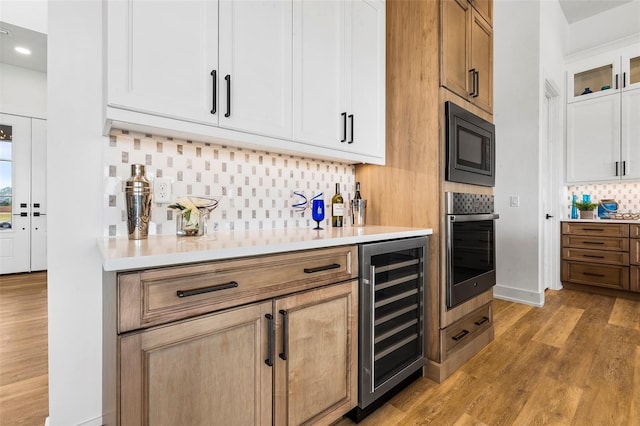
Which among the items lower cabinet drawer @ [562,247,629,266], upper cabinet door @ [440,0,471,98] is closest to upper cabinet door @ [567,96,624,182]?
lower cabinet drawer @ [562,247,629,266]

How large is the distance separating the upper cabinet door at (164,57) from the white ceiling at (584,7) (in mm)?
4761

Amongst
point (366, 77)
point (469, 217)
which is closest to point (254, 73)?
point (366, 77)

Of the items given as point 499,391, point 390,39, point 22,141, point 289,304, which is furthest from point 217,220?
point 22,141

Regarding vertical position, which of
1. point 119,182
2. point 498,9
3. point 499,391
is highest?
point 498,9

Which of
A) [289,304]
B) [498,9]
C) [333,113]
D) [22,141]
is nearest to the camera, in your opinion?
[289,304]

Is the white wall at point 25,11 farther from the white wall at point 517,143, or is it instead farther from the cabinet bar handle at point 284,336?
the white wall at point 517,143

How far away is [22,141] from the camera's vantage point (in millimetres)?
5152

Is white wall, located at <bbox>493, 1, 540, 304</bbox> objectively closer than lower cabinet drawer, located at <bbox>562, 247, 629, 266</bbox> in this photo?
Yes

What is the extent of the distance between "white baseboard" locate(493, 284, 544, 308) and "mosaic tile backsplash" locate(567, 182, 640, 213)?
178 cm

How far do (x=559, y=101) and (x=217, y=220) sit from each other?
Result: 4655 millimetres

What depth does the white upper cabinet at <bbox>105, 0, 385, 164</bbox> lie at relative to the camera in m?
1.18

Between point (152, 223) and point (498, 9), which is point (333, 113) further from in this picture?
point (498, 9)

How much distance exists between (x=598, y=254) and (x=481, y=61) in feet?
9.88

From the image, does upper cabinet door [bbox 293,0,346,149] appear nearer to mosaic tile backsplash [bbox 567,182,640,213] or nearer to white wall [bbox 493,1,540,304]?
white wall [bbox 493,1,540,304]
